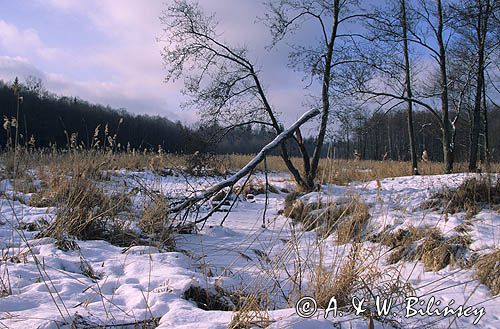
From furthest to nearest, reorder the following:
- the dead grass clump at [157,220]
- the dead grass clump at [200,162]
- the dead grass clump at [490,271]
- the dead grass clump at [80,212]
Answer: the dead grass clump at [200,162] < the dead grass clump at [157,220] < the dead grass clump at [80,212] < the dead grass clump at [490,271]

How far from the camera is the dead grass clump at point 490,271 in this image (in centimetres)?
301

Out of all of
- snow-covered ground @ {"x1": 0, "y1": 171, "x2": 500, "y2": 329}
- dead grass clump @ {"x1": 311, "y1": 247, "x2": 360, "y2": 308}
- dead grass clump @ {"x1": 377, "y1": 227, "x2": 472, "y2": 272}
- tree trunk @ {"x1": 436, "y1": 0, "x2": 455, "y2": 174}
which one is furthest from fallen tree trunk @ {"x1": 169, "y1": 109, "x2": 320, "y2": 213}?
tree trunk @ {"x1": 436, "y1": 0, "x2": 455, "y2": 174}

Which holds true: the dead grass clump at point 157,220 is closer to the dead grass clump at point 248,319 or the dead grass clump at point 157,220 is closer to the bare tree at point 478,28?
the dead grass clump at point 248,319

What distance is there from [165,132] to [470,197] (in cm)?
4767

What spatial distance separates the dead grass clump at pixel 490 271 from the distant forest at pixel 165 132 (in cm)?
164

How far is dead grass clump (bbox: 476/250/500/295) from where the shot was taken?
9.89 ft

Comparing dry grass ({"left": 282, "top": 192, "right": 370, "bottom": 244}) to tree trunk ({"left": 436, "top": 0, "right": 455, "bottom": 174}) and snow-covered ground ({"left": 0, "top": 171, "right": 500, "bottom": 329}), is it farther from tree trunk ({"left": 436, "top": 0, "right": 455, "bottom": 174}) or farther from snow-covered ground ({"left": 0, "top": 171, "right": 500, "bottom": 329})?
tree trunk ({"left": 436, "top": 0, "right": 455, "bottom": 174})

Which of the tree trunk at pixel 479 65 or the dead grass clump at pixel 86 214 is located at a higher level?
the tree trunk at pixel 479 65

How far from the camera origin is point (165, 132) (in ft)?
164

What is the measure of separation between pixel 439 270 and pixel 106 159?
4676mm

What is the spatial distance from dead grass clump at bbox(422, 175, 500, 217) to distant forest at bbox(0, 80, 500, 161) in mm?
1563

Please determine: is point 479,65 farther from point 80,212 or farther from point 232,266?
point 80,212

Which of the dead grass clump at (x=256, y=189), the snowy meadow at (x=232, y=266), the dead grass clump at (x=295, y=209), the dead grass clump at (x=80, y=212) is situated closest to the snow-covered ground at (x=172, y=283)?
the snowy meadow at (x=232, y=266)

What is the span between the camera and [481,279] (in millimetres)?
3115
